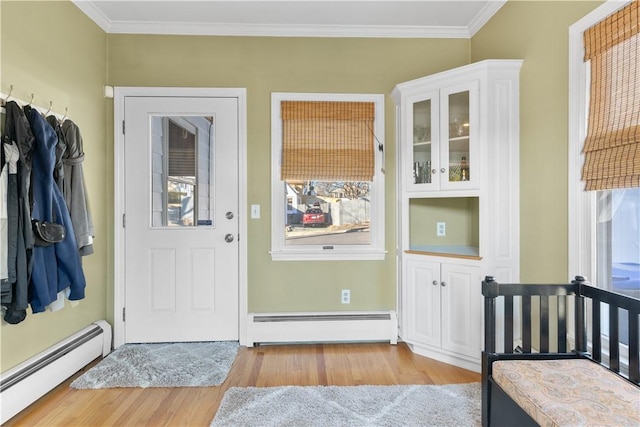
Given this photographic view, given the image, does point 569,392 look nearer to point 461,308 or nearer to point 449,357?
point 461,308

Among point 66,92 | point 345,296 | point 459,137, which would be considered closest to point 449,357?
point 345,296

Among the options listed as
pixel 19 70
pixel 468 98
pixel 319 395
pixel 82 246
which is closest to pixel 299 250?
pixel 319 395

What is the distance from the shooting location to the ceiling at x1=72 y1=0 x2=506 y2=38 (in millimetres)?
2365

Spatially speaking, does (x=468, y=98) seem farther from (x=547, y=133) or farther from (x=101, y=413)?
(x=101, y=413)

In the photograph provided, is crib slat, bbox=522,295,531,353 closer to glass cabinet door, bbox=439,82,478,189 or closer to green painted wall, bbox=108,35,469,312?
glass cabinet door, bbox=439,82,478,189

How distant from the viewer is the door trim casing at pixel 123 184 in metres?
2.62

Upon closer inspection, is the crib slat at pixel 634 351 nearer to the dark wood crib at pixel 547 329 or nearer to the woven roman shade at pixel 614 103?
the dark wood crib at pixel 547 329

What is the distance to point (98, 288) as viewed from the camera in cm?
255

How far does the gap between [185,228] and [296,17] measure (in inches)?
73.8

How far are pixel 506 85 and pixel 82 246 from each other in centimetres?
295

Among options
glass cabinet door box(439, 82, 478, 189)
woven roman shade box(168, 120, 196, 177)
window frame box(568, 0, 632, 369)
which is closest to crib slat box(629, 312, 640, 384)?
window frame box(568, 0, 632, 369)

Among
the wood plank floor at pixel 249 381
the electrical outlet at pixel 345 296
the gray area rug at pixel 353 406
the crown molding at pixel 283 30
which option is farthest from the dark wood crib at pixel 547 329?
the crown molding at pixel 283 30

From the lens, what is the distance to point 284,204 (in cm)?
272

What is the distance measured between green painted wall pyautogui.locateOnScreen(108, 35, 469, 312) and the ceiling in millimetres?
66
